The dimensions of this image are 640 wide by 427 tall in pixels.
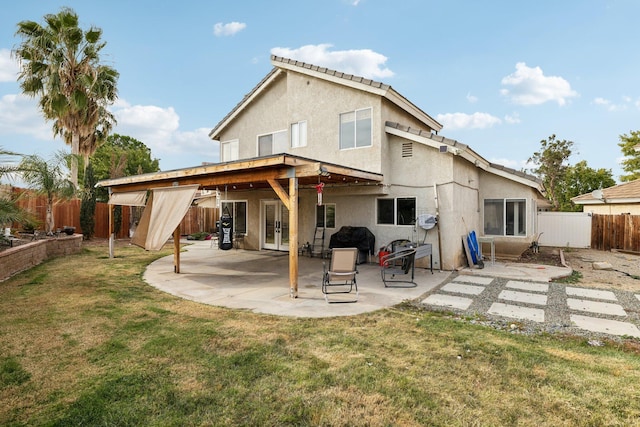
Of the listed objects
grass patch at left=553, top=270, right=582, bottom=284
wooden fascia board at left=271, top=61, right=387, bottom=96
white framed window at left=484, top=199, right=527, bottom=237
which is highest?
wooden fascia board at left=271, top=61, right=387, bottom=96

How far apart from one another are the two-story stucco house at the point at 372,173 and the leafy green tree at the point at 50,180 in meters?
2.58

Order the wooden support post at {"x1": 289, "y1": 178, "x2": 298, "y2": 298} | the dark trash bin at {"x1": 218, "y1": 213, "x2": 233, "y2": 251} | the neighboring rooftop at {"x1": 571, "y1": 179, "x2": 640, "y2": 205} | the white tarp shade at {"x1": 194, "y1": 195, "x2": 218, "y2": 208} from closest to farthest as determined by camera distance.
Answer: the wooden support post at {"x1": 289, "y1": 178, "x2": 298, "y2": 298}, the dark trash bin at {"x1": 218, "y1": 213, "x2": 233, "y2": 251}, the neighboring rooftop at {"x1": 571, "y1": 179, "x2": 640, "y2": 205}, the white tarp shade at {"x1": 194, "y1": 195, "x2": 218, "y2": 208}

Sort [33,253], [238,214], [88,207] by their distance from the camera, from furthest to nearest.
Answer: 1. [88,207]
2. [238,214]
3. [33,253]

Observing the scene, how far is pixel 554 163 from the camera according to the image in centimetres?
2827

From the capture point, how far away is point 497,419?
8.64 feet

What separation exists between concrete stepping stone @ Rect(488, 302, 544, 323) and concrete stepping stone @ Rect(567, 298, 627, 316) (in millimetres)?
834

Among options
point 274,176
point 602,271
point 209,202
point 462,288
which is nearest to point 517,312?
point 462,288

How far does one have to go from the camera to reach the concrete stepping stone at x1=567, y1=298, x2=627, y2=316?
561cm

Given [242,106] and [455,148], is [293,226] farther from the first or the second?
[242,106]

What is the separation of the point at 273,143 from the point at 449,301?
29.9 feet

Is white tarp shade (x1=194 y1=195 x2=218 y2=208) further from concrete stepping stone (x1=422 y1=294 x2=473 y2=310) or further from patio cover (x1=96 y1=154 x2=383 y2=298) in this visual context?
concrete stepping stone (x1=422 y1=294 x2=473 y2=310)

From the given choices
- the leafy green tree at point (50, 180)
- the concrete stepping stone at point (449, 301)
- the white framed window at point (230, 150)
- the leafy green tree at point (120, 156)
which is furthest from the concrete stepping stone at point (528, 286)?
the leafy green tree at point (120, 156)

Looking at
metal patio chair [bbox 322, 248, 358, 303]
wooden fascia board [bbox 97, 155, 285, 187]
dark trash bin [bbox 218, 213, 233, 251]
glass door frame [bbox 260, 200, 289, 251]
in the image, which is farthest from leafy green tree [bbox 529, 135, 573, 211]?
wooden fascia board [bbox 97, 155, 285, 187]

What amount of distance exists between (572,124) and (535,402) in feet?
101
